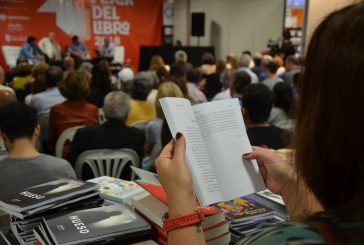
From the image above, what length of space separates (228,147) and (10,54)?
35.4 feet

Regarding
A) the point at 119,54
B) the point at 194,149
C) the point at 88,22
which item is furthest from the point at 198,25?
the point at 194,149

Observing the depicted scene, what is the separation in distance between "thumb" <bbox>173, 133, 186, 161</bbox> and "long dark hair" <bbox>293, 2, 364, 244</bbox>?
33 centimetres

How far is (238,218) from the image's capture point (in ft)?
4.09

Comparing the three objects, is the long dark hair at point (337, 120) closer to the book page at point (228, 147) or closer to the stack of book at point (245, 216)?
the book page at point (228, 147)

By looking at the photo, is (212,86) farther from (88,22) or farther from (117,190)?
(88,22)

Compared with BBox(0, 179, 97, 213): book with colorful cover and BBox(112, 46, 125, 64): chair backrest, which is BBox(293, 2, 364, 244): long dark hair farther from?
BBox(112, 46, 125, 64): chair backrest

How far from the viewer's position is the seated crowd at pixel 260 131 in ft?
2.14

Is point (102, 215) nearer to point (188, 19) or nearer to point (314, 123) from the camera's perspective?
point (314, 123)

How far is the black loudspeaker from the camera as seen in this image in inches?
477

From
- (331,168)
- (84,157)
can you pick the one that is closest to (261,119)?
(84,157)

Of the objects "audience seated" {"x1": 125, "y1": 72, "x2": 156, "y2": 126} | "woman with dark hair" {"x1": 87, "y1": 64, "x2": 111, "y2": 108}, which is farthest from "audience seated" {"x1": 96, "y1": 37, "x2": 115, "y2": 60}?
"audience seated" {"x1": 125, "y1": 72, "x2": 156, "y2": 126}

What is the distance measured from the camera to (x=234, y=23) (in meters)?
12.2

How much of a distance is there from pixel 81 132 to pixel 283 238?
2.38m

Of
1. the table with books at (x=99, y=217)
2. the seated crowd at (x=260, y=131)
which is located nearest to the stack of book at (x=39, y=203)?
the table with books at (x=99, y=217)
